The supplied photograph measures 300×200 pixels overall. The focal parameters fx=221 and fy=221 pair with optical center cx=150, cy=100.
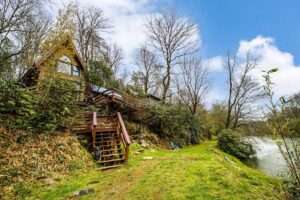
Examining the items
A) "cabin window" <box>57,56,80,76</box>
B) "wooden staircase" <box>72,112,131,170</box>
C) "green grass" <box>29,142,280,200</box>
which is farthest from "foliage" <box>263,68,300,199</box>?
"cabin window" <box>57,56,80,76</box>

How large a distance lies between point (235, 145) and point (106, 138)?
452 inches

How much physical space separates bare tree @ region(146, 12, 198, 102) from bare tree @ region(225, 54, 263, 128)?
4946mm

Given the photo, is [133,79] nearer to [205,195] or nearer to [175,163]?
[175,163]

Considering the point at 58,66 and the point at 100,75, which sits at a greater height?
the point at 100,75

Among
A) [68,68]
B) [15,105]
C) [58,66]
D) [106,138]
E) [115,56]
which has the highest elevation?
[115,56]

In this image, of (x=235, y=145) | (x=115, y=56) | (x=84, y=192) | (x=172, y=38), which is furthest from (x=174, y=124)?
(x=115, y=56)

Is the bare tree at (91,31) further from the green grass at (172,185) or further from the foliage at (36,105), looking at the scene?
the green grass at (172,185)

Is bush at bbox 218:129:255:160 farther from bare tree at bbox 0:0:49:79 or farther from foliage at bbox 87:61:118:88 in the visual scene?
bare tree at bbox 0:0:49:79

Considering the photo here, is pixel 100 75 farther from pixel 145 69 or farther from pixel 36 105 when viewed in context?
pixel 36 105

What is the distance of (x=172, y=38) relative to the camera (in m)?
23.6

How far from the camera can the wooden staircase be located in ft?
27.1

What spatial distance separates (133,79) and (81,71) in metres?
11.5

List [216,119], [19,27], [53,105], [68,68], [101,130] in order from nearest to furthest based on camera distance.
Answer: [53,105]
[101,130]
[19,27]
[68,68]
[216,119]

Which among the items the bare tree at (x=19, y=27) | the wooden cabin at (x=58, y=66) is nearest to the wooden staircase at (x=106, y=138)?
the wooden cabin at (x=58, y=66)
